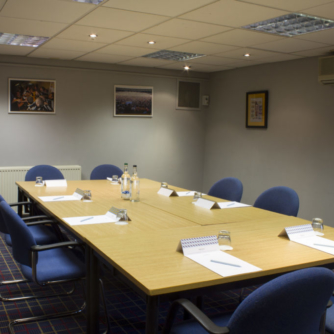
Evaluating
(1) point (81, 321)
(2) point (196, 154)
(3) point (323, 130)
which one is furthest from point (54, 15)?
(2) point (196, 154)

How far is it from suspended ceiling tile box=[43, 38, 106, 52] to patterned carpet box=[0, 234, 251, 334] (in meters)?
2.97

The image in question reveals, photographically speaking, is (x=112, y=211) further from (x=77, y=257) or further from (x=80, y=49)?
(x=80, y=49)

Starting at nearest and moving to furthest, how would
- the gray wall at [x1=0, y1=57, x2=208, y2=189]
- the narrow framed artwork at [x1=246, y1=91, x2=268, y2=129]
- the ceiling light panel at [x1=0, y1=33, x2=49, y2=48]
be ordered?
the ceiling light panel at [x1=0, y1=33, x2=49, y2=48], the gray wall at [x1=0, y1=57, x2=208, y2=189], the narrow framed artwork at [x1=246, y1=91, x2=268, y2=129]

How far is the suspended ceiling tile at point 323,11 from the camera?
3.56 m

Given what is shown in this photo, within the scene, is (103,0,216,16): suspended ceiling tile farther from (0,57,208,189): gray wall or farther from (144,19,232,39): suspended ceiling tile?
(0,57,208,189): gray wall

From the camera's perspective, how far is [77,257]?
→ 3.10 m

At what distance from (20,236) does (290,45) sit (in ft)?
13.6

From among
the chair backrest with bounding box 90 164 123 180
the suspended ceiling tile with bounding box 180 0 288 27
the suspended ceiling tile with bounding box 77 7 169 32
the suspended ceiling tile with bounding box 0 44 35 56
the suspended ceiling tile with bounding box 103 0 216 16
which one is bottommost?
the chair backrest with bounding box 90 164 123 180

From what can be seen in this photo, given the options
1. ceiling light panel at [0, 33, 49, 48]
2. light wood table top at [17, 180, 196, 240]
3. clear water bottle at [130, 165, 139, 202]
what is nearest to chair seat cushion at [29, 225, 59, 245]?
light wood table top at [17, 180, 196, 240]

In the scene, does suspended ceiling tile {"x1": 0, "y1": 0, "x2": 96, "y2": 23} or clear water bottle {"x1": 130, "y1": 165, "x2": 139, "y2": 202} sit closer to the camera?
suspended ceiling tile {"x1": 0, "y1": 0, "x2": 96, "y2": 23}

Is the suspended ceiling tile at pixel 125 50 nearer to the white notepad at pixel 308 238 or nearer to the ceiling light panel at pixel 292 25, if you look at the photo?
the ceiling light panel at pixel 292 25

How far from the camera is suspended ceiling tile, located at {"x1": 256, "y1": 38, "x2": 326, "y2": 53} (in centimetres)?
496

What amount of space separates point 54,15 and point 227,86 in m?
4.32

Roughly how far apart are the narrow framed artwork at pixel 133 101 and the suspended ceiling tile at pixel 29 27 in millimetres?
2521
